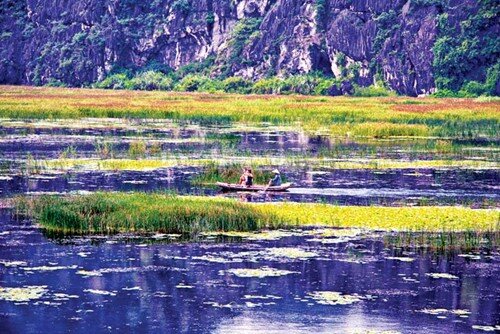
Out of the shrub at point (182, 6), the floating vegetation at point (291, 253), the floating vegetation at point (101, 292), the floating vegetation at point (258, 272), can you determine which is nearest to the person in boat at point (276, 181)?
the floating vegetation at point (291, 253)

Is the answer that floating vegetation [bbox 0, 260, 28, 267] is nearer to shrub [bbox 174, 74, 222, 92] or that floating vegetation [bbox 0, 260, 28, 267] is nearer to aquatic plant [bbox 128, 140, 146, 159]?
aquatic plant [bbox 128, 140, 146, 159]

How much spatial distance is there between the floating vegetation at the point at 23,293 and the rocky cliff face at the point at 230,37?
87.2 m

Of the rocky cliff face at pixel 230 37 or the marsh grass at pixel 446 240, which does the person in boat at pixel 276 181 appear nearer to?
the marsh grass at pixel 446 240

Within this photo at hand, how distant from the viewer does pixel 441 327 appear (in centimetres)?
1716

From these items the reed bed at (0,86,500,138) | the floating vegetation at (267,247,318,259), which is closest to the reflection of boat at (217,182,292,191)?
the floating vegetation at (267,247,318,259)

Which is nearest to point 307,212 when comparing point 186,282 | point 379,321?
point 186,282

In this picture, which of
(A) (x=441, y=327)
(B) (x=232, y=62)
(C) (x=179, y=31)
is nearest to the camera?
(A) (x=441, y=327)

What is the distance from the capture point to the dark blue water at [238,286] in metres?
17.2

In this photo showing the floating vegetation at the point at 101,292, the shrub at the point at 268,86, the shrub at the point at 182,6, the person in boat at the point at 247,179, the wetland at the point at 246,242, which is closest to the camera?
the wetland at the point at 246,242

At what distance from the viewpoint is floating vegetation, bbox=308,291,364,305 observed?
18.6m

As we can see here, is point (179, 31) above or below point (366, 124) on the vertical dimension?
above

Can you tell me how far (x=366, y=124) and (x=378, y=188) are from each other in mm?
24875

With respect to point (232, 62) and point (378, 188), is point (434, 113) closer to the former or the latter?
point (378, 188)

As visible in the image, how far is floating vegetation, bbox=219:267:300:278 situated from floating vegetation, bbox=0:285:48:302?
332cm
